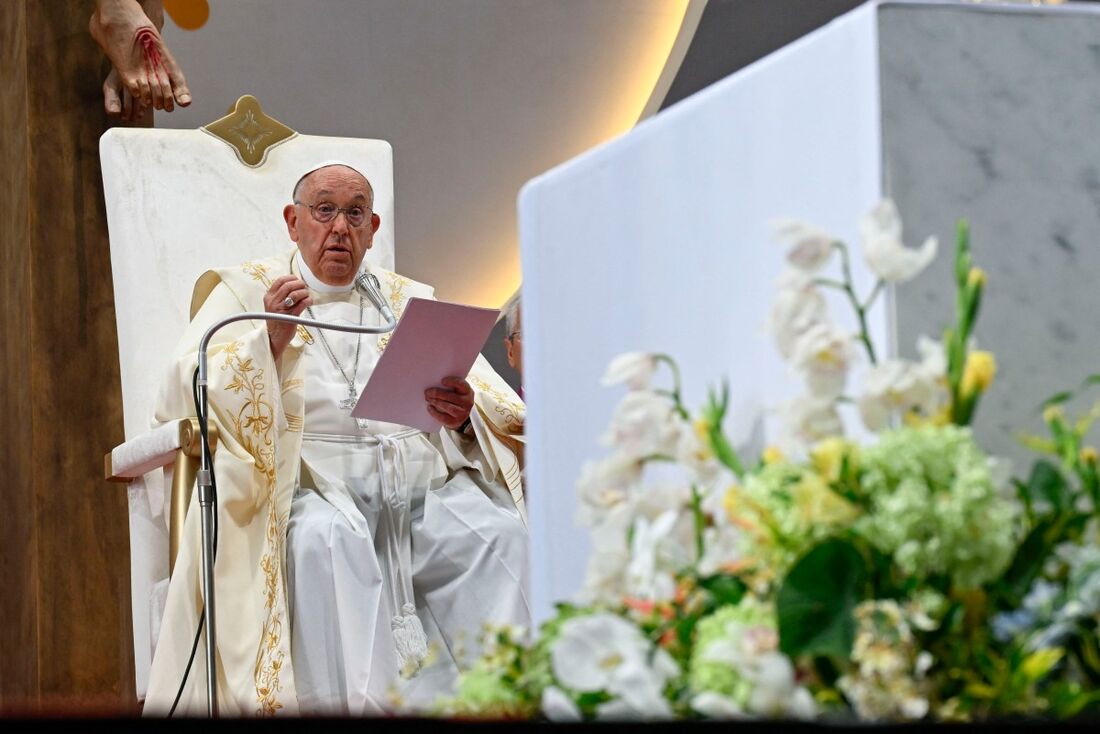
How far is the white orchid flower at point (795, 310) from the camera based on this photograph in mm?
1120

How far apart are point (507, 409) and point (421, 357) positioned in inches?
21.1

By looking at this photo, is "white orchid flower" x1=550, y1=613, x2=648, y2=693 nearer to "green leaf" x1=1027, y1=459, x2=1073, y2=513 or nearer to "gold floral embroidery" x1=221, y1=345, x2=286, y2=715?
"green leaf" x1=1027, y1=459, x2=1073, y2=513

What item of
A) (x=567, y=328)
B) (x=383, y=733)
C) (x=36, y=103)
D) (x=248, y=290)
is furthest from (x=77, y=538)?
(x=383, y=733)

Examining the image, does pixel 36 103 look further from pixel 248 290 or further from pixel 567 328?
pixel 567 328

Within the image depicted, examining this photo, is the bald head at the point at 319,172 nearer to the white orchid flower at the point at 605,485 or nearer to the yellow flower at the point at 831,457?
the white orchid flower at the point at 605,485

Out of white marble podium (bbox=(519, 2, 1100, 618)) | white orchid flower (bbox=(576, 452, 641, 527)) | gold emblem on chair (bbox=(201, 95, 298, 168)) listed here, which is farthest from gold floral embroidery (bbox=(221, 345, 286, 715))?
white orchid flower (bbox=(576, 452, 641, 527))

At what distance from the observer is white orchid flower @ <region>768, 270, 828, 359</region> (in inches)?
44.1

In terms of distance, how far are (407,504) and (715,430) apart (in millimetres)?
3006

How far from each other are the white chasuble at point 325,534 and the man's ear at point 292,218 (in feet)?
0.42

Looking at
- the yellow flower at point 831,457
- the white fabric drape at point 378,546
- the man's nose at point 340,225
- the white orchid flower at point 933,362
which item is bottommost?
the white fabric drape at point 378,546

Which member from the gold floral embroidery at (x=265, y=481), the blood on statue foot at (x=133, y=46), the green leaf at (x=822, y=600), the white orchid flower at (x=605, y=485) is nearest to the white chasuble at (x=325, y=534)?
the gold floral embroidery at (x=265, y=481)

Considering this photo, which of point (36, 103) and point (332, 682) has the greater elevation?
point (36, 103)

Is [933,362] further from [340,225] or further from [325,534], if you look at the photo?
[340,225]

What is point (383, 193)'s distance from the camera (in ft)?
15.5
